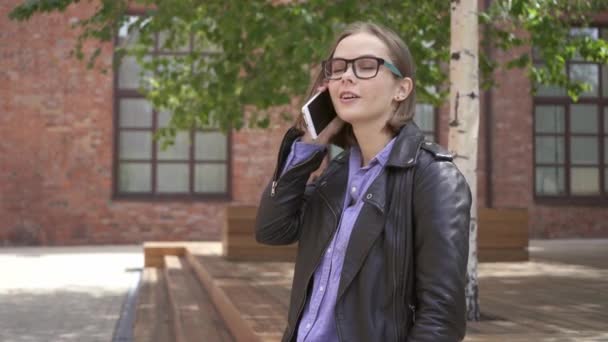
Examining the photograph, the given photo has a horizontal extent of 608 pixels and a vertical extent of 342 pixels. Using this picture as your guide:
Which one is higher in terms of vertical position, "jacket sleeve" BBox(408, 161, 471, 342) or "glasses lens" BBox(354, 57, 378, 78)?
"glasses lens" BBox(354, 57, 378, 78)

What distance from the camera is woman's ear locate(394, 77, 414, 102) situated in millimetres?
2158

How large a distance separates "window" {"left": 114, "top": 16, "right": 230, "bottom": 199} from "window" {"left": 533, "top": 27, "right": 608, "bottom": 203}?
654cm

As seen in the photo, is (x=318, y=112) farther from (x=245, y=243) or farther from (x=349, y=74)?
(x=245, y=243)

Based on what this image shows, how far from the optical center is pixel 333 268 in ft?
6.77

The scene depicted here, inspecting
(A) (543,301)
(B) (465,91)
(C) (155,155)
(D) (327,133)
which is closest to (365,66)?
(D) (327,133)

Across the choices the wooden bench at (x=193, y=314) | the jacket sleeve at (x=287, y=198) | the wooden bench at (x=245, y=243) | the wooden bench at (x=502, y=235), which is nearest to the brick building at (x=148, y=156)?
the wooden bench at (x=245, y=243)

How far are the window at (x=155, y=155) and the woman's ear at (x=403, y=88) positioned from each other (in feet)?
55.0

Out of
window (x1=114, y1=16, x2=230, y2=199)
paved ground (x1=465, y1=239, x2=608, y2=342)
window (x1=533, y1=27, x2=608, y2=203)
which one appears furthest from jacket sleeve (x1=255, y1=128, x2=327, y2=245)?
window (x1=533, y1=27, x2=608, y2=203)

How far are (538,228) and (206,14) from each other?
1169 centimetres

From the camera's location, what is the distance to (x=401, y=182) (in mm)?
2041

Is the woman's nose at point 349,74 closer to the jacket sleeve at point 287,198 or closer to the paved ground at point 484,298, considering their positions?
the jacket sleeve at point 287,198

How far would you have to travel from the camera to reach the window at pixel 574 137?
1991 cm

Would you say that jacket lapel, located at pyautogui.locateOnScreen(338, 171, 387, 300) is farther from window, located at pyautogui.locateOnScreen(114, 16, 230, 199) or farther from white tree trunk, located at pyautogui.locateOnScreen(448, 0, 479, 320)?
window, located at pyautogui.locateOnScreen(114, 16, 230, 199)

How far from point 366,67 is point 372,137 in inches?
6.3
